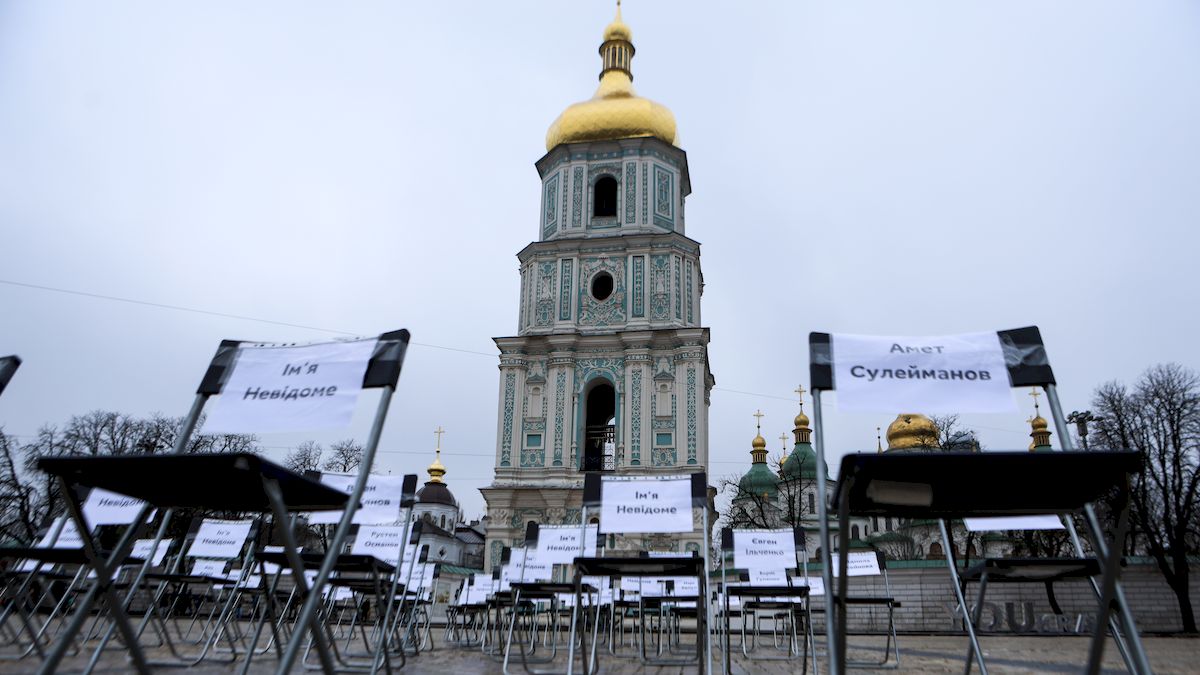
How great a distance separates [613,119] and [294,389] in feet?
113

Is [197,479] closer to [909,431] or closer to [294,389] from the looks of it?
[294,389]

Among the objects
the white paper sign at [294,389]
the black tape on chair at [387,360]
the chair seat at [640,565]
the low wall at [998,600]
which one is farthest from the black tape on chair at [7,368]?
the low wall at [998,600]

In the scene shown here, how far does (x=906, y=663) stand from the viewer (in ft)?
27.9

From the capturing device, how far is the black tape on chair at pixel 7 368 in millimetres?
4512

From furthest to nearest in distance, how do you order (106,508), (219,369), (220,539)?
(220,539), (106,508), (219,369)

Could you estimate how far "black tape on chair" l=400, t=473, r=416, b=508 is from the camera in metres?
7.04

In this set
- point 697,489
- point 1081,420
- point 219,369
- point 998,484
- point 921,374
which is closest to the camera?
point 998,484

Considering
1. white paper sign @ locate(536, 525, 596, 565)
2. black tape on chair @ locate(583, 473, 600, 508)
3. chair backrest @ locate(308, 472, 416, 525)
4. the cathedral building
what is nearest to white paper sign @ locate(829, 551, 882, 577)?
white paper sign @ locate(536, 525, 596, 565)

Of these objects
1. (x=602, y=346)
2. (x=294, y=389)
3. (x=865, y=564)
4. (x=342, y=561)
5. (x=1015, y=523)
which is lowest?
(x=865, y=564)

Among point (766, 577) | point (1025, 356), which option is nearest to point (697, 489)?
point (1025, 356)

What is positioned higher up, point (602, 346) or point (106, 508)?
point (602, 346)

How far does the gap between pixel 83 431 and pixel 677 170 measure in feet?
88.5

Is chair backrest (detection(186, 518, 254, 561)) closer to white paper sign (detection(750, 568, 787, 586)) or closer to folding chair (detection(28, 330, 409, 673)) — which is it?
folding chair (detection(28, 330, 409, 673))

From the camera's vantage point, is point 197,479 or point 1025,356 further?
point 1025,356
